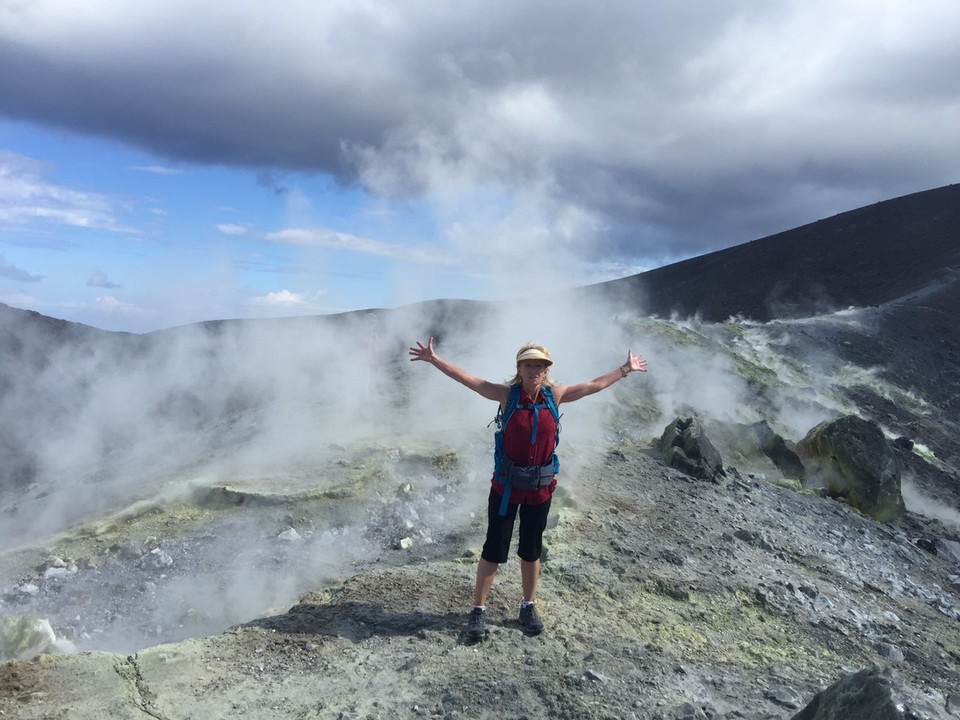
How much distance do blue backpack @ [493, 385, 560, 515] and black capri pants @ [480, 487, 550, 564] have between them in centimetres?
6

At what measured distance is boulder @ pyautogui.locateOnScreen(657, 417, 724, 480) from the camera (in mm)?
8180

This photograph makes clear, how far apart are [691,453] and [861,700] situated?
5601 millimetres

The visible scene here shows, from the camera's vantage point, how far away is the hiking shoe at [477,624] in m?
3.93

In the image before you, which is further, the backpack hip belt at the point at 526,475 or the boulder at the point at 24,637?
the boulder at the point at 24,637

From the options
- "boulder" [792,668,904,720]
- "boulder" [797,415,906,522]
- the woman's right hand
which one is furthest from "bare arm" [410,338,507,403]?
"boulder" [797,415,906,522]

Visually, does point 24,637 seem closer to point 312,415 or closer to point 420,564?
point 420,564

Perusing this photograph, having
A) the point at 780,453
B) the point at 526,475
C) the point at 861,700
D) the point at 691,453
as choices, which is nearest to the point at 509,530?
the point at 526,475

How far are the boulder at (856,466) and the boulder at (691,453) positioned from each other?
2.69m

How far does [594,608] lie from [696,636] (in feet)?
2.20

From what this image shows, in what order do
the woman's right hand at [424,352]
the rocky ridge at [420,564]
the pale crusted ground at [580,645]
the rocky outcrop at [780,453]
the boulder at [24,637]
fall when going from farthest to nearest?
the rocky outcrop at [780,453] < the boulder at [24,637] < the woman's right hand at [424,352] < the rocky ridge at [420,564] < the pale crusted ground at [580,645]

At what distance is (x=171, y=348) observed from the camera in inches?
489

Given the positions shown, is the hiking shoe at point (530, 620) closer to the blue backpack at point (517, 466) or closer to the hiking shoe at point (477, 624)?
the hiking shoe at point (477, 624)

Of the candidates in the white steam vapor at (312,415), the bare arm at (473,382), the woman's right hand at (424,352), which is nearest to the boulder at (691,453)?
the white steam vapor at (312,415)

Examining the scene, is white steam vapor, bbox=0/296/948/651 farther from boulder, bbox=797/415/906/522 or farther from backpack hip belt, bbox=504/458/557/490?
backpack hip belt, bbox=504/458/557/490
